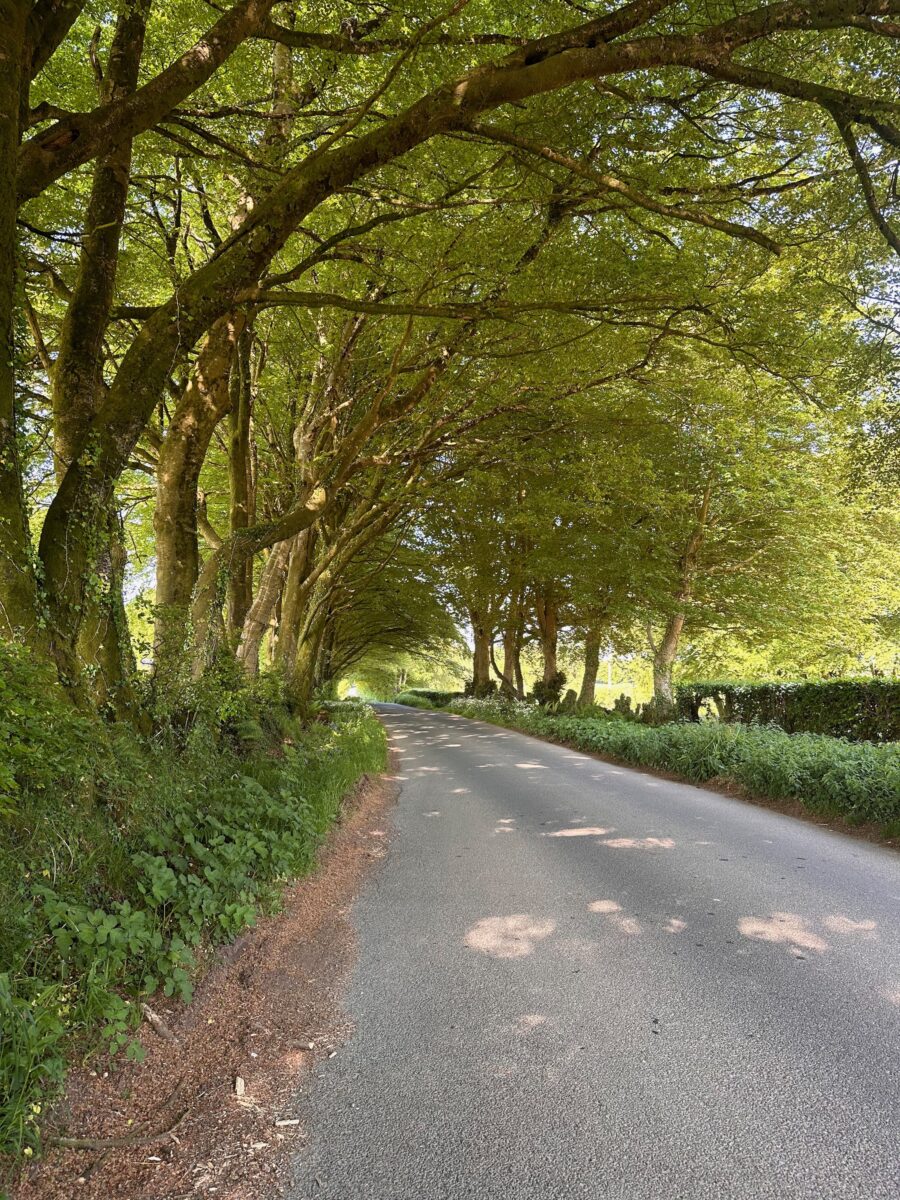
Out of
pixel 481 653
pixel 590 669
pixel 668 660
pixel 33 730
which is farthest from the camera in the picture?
pixel 481 653

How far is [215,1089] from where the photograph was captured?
8.98ft

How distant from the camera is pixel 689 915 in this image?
445cm

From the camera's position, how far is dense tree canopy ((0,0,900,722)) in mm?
4227

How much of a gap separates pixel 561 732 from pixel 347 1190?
15.6 m

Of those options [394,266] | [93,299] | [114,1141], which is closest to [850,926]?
[114,1141]

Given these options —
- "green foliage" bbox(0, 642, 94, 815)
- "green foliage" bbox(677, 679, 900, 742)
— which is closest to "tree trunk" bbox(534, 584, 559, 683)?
"green foliage" bbox(677, 679, 900, 742)

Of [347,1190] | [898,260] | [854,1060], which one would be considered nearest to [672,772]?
[898,260]

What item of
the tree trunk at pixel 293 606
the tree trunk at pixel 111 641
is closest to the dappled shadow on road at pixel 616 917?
the tree trunk at pixel 111 641

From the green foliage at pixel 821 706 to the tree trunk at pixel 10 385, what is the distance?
11606 millimetres

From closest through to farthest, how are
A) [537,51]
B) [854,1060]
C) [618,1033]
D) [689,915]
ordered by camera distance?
Result: [854,1060] < [618,1033] < [537,51] < [689,915]

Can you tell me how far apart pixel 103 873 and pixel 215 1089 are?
1.23 metres

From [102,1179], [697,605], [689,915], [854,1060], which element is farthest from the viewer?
[697,605]

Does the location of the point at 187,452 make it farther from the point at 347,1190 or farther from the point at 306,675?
the point at 306,675

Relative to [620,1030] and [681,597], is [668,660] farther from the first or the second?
[620,1030]
